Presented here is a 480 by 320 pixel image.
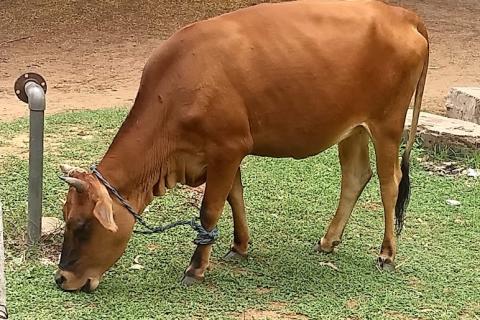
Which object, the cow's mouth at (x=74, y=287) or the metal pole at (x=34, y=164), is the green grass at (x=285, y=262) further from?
the metal pole at (x=34, y=164)

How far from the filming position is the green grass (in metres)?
4.38

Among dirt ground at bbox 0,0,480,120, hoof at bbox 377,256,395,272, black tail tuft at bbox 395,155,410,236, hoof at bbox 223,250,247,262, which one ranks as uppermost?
black tail tuft at bbox 395,155,410,236

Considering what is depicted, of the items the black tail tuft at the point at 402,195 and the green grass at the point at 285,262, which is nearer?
the green grass at the point at 285,262

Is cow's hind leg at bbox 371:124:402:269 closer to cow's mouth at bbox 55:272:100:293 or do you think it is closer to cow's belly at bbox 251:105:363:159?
cow's belly at bbox 251:105:363:159

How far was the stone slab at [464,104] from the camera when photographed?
25.3 feet

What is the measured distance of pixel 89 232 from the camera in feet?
13.9

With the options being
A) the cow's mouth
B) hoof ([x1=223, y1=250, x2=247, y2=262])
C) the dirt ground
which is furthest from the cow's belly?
the dirt ground

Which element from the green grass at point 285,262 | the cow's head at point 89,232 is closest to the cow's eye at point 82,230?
the cow's head at point 89,232

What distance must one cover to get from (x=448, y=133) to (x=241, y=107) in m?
3.17

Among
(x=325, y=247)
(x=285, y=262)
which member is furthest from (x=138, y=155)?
(x=325, y=247)

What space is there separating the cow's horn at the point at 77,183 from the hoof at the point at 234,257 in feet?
3.82

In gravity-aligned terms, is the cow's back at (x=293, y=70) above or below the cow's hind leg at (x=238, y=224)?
above

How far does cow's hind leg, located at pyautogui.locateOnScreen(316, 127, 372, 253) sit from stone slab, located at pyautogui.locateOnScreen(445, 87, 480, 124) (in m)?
2.78

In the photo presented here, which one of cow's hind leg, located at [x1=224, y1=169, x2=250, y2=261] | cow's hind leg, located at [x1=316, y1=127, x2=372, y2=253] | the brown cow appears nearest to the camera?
the brown cow
